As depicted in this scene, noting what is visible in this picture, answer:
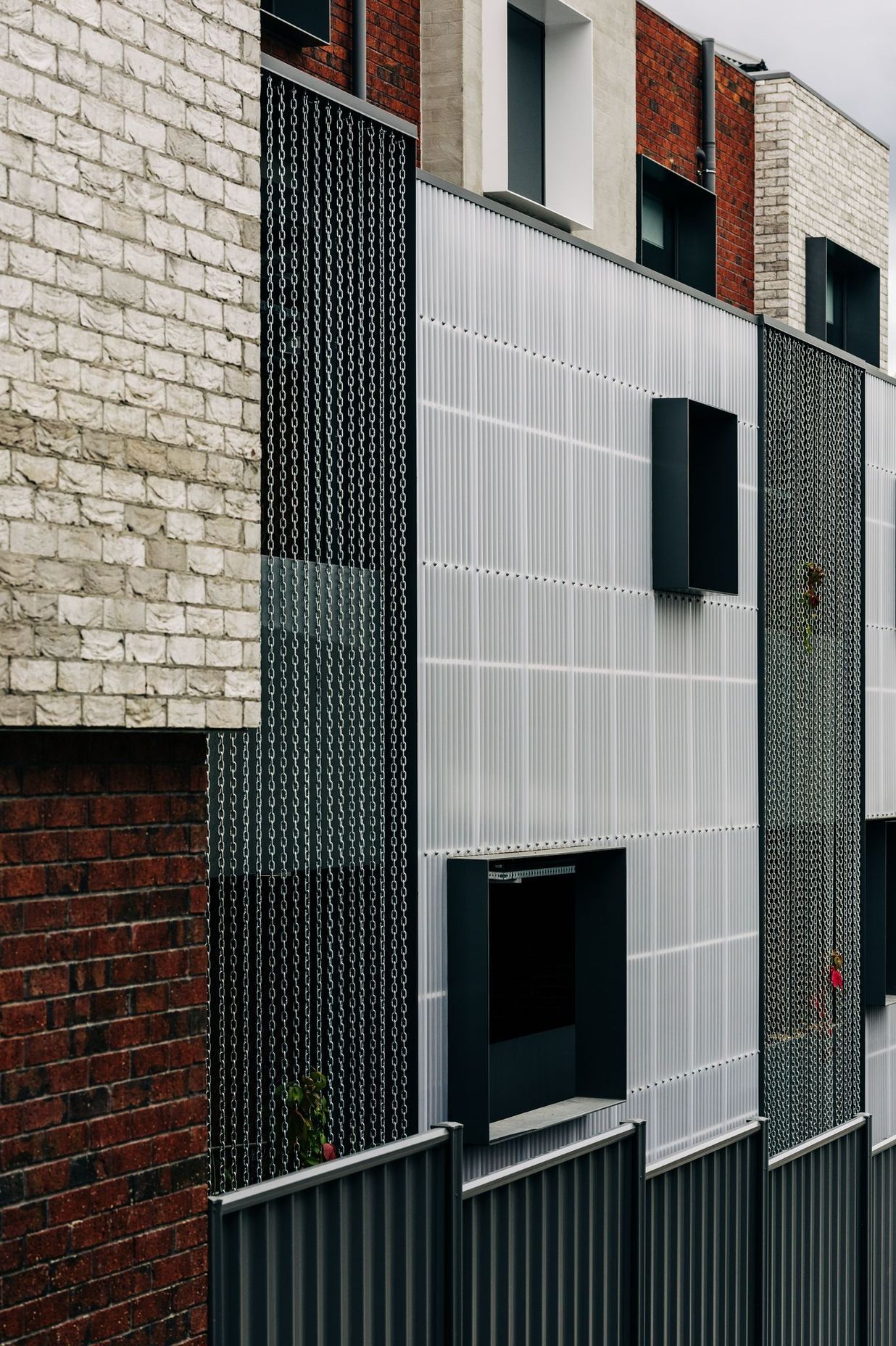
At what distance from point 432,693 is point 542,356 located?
2.58 meters

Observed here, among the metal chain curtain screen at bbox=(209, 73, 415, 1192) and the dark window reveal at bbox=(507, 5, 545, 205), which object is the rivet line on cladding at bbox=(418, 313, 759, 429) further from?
the dark window reveal at bbox=(507, 5, 545, 205)

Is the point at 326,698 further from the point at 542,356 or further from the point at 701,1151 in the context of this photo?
the point at 701,1151

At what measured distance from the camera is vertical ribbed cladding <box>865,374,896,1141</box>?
16797mm

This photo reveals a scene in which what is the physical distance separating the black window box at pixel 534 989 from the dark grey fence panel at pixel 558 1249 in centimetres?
85

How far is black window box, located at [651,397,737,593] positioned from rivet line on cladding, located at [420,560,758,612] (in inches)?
4.2

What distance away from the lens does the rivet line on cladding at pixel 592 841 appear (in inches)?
414

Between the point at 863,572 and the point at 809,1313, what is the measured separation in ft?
23.5

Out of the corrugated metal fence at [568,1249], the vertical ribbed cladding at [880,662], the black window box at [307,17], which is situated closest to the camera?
the corrugated metal fence at [568,1249]

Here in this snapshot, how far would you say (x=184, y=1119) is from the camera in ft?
23.5

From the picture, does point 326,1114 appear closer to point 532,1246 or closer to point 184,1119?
point 532,1246

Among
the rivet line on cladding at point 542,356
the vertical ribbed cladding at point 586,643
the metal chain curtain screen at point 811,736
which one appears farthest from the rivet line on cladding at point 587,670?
the rivet line on cladding at point 542,356

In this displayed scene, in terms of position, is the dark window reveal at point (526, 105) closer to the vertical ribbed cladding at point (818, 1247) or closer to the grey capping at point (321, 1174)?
the vertical ribbed cladding at point (818, 1247)

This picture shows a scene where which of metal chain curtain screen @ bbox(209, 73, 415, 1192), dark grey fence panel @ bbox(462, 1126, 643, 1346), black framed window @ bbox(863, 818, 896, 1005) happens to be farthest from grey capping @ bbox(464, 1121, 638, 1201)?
black framed window @ bbox(863, 818, 896, 1005)

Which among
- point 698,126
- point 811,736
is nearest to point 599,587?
point 811,736
